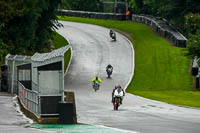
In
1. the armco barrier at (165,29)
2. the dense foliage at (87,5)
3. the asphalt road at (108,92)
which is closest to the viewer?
the asphalt road at (108,92)

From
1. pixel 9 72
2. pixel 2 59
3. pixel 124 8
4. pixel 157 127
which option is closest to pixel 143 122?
pixel 157 127

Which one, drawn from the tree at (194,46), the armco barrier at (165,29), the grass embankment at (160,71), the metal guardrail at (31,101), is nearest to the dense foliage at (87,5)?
the armco barrier at (165,29)

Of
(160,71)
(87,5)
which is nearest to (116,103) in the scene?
(160,71)

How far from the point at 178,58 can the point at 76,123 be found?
39.1m

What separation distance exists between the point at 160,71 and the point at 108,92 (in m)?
12.5

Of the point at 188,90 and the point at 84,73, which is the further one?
the point at 84,73

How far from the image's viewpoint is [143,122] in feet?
80.1

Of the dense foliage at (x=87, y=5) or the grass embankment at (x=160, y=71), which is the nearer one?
the grass embankment at (x=160, y=71)

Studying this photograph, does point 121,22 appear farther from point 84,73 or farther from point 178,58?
point 84,73

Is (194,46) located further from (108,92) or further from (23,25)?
(23,25)

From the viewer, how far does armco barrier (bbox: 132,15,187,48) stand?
217ft

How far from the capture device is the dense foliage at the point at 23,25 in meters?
47.8

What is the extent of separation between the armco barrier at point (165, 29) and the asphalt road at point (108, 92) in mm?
4810

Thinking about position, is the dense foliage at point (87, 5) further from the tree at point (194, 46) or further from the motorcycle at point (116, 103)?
the motorcycle at point (116, 103)
